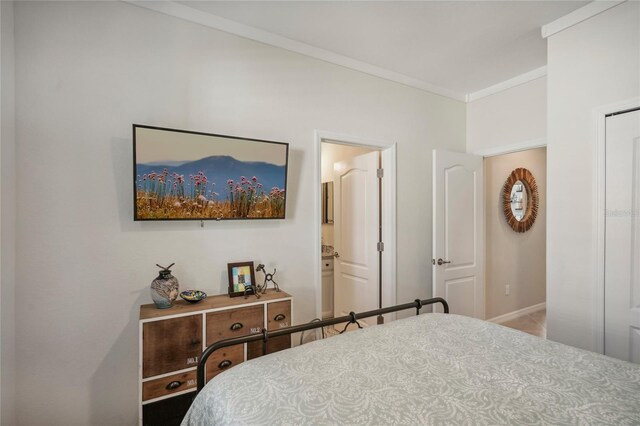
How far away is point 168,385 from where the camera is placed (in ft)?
5.83

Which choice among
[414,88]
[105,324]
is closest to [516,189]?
[414,88]

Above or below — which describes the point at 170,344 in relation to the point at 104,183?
below

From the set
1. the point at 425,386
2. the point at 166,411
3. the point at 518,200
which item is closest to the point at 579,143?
the point at 425,386

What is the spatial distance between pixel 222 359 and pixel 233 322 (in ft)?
0.73

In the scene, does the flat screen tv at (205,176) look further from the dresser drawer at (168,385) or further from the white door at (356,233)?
the white door at (356,233)

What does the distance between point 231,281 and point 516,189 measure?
406 centimetres

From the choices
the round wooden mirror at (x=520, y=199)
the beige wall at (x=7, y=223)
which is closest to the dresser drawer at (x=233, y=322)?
the beige wall at (x=7, y=223)

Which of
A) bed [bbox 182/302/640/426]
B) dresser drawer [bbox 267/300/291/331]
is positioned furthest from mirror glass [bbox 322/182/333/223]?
bed [bbox 182/302/640/426]

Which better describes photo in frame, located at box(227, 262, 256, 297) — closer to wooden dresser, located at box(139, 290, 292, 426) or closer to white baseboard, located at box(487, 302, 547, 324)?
wooden dresser, located at box(139, 290, 292, 426)

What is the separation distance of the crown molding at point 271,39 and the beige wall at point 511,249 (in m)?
1.61

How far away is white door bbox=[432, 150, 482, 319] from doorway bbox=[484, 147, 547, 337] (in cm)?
65

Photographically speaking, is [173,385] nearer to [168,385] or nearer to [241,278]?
[168,385]

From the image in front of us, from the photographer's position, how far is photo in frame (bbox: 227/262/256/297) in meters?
2.21

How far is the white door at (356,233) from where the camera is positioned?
A: 3297 mm
